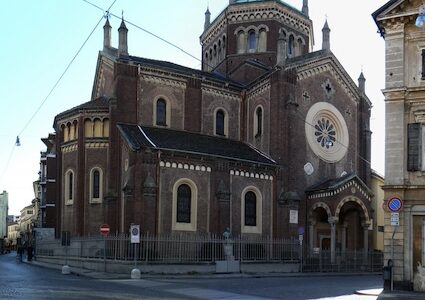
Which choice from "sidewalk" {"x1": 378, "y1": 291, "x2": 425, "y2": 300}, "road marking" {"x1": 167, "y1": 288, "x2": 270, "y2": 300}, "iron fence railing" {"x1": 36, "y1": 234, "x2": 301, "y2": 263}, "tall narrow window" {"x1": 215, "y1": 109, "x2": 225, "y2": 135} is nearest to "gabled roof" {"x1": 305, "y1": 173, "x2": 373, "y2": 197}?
"iron fence railing" {"x1": 36, "y1": 234, "x2": 301, "y2": 263}

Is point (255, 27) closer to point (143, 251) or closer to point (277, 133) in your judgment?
point (277, 133)

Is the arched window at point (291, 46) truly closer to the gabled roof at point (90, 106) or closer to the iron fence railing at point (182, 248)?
the gabled roof at point (90, 106)

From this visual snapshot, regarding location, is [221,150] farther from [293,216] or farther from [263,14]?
[263,14]

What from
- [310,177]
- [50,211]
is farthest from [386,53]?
[50,211]

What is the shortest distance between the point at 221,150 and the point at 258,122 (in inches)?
206

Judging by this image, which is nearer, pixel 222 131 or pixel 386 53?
pixel 386 53

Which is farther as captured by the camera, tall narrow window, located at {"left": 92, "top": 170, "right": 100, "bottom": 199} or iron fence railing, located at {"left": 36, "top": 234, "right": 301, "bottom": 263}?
tall narrow window, located at {"left": 92, "top": 170, "right": 100, "bottom": 199}

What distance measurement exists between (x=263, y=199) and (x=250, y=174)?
6.60ft

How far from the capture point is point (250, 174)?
3700cm

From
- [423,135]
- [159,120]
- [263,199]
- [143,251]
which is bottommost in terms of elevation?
[143,251]

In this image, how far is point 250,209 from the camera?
123ft

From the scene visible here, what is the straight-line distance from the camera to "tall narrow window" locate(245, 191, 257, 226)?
37.1 meters

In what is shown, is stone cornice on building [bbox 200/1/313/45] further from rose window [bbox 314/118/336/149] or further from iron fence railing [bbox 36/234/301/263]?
iron fence railing [bbox 36/234/301/263]

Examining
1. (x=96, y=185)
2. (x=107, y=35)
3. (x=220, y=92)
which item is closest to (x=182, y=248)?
(x=96, y=185)
